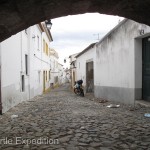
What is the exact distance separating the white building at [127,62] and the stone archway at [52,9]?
432cm

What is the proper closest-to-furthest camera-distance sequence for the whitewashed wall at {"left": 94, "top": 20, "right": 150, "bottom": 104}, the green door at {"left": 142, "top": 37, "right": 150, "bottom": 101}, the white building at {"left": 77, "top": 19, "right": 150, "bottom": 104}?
the green door at {"left": 142, "top": 37, "right": 150, "bottom": 101} → the white building at {"left": 77, "top": 19, "right": 150, "bottom": 104} → the whitewashed wall at {"left": 94, "top": 20, "right": 150, "bottom": 104}

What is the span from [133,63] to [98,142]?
5.52 meters

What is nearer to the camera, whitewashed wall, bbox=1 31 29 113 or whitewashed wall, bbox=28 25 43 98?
whitewashed wall, bbox=1 31 29 113

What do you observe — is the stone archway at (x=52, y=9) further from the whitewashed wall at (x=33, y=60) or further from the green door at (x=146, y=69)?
the whitewashed wall at (x=33, y=60)

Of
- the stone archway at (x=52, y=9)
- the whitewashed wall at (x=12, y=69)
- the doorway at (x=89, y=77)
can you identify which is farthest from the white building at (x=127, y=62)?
the doorway at (x=89, y=77)

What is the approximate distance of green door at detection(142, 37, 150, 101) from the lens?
930 cm

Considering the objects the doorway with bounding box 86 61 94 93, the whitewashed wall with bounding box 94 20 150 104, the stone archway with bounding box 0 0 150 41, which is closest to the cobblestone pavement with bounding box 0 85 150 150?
the stone archway with bounding box 0 0 150 41

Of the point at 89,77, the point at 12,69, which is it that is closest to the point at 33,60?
the point at 12,69

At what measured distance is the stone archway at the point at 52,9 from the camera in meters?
3.90

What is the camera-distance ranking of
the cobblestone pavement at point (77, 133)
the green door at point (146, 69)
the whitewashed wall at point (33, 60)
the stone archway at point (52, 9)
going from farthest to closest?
the whitewashed wall at point (33, 60)
the green door at point (146, 69)
the cobblestone pavement at point (77, 133)
the stone archway at point (52, 9)

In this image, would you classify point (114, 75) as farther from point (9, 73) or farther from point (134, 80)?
point (9, 73)

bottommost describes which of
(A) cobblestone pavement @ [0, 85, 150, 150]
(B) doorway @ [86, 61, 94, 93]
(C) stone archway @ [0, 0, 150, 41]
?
(A) cobblestone pavement @ [0, 85, 150, 150]

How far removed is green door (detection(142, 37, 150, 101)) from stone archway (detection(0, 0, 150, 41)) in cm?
453

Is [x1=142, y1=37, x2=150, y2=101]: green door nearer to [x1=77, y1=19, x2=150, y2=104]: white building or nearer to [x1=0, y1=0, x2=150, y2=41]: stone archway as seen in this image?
[x1=77, y1=19, x2=150, y2=104]: white building
